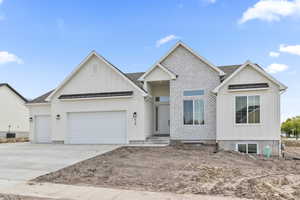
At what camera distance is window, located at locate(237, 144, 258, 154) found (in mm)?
14630

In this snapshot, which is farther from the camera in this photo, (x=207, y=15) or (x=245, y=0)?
(x=207, y=15)

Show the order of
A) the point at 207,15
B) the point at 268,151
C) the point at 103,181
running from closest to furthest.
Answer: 1. the point at 103,181
2. the point at 268,151
3. the point at 207,15

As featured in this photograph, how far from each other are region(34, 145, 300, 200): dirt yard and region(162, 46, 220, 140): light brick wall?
4602 mm

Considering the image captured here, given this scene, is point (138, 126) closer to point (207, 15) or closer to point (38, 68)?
point (207, 15)

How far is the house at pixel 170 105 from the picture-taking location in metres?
14.6

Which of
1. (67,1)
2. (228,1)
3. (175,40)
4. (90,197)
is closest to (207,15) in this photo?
(228,1)

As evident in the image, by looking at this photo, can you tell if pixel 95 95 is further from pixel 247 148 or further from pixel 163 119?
pixel 247 148

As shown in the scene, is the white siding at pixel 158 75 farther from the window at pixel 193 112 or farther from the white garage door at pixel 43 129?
the white garage door at pixel 43 129

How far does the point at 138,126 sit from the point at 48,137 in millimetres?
7601

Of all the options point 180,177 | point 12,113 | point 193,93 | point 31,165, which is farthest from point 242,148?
point 12,113

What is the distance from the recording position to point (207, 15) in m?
15.3

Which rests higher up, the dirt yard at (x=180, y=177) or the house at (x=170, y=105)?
the house at (x=170, y=105)

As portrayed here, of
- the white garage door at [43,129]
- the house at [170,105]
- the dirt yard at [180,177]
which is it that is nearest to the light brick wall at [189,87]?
the house at [170,105]

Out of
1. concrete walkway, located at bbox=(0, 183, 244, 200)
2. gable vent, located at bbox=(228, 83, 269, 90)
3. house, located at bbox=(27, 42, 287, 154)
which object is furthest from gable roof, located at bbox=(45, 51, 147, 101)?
concrete walkway, located at bbox=(0, 183, 244, 200)
